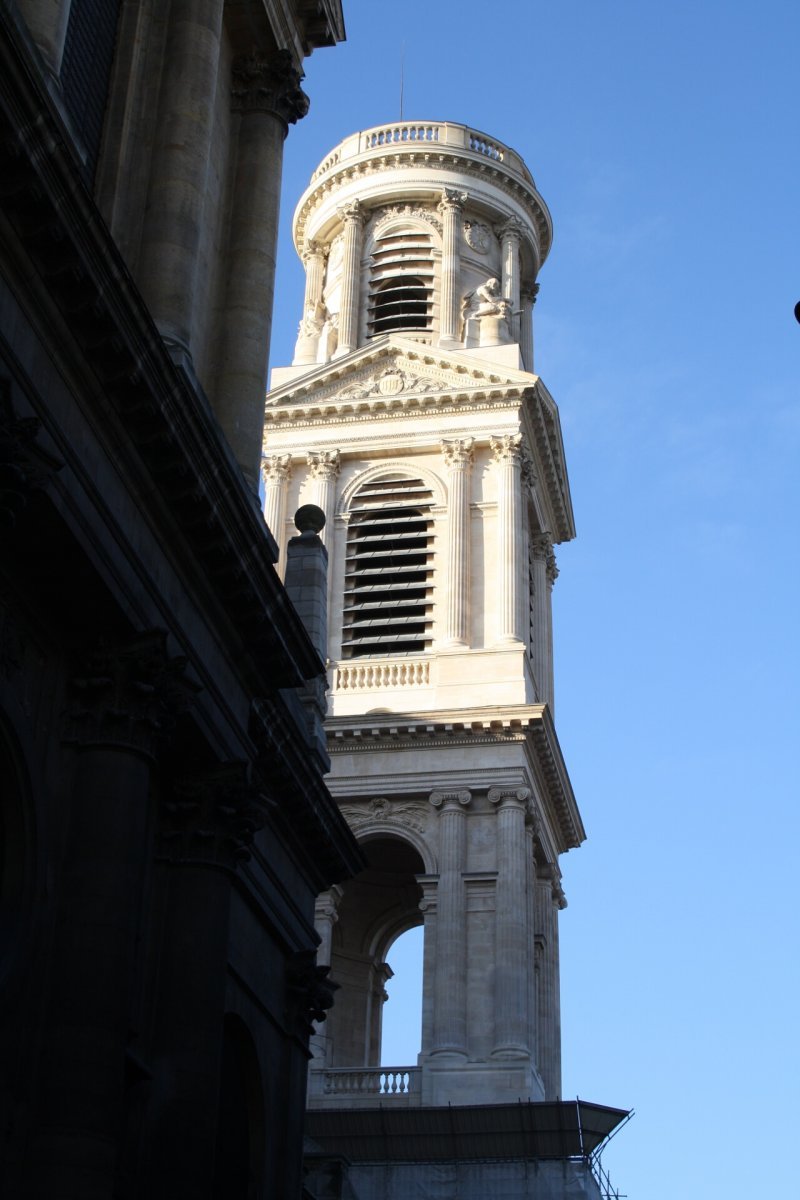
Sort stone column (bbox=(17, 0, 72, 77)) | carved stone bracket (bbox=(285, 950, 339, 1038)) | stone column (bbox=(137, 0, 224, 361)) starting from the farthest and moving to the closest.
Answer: carved stone bracket (bbox=(285, 950, 339, 1038))
stone column (bbox=(137, 0, 224, 361))
stone column (bbox=(17, 0, 72, 77))

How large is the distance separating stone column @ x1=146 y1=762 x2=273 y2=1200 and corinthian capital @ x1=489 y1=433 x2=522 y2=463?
103ft

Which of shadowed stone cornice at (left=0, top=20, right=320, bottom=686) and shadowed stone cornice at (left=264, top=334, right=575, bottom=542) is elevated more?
shadowed stone cornice at (left=264, top=334, right=575, bottom=542)

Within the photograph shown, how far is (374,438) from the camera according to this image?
55125mm

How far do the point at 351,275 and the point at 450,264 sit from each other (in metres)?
2.96

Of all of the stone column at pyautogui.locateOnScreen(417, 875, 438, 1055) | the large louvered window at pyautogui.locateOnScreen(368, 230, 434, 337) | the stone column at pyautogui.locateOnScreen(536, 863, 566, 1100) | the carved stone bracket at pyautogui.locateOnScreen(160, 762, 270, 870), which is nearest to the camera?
the carved stone bracket at pyautogui.locateOnScreen(160, 762, 270, 870)

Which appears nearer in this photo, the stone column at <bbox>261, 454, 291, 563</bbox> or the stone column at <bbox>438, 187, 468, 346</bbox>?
the stone column at <bbox>261, 454, 291, 563</bbox>

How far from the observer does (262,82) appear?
96.1 ft

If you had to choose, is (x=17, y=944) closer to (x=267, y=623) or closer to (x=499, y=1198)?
(x=267, y=623)

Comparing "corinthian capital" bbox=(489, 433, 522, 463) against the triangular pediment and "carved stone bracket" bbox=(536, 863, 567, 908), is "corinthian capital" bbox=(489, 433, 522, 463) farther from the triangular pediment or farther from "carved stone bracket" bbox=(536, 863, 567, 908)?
"carved stone bracket" bbox=(536, 863, 567, 908)

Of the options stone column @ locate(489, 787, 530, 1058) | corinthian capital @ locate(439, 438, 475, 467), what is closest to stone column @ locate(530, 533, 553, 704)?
corinthian capital @ locate(439, 438, 475, 467)

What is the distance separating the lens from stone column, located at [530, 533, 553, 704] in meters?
55.9

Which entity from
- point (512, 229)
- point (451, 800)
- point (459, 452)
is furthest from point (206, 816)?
point (512, 229)

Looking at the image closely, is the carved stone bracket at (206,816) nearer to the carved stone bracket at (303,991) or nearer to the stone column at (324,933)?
the carved stone bracket at (303,991)

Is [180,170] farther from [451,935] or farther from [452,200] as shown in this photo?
[452,200]
